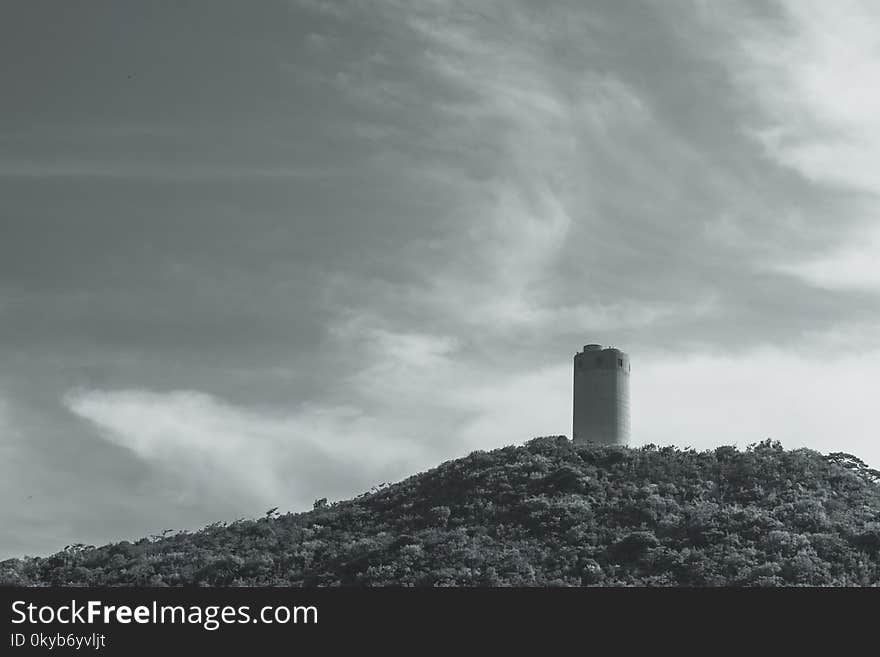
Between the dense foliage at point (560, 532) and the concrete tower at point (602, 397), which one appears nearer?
the dense foliage at point (560, 532)

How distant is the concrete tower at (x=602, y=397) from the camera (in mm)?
59750

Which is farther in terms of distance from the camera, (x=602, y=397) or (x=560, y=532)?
(x=602, y=397)

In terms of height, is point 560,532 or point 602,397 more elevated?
point 602,397

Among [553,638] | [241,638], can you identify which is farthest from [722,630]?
[241,638]

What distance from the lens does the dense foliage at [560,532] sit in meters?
39.6

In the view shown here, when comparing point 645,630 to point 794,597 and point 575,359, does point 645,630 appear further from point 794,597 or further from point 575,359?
point 575,359

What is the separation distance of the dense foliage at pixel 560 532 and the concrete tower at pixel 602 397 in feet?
6.80

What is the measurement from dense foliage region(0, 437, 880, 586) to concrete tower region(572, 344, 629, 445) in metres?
2.07

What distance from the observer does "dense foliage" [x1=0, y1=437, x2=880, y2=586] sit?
130 ft

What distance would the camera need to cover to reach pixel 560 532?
44.7m

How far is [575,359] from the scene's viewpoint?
61906mm

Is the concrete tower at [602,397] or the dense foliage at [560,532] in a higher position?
the concrete tower at [602,397]

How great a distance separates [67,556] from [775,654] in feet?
122

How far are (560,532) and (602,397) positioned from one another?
55.2 ft
